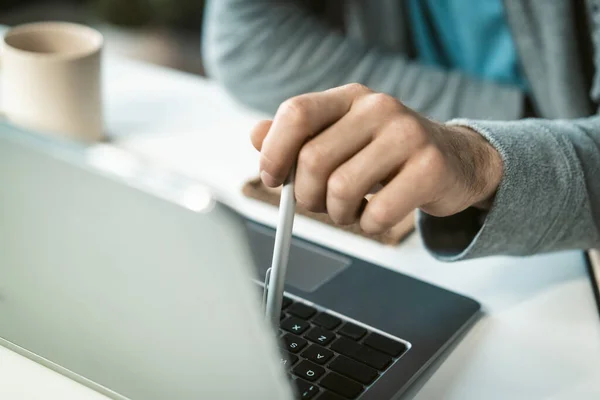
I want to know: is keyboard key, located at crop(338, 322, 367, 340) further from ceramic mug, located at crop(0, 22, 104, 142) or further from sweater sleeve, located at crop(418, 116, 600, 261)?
ceramic mug, located at crop(0, 22, 104, 142)

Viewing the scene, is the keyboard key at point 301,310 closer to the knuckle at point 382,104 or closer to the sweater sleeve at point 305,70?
the knuckle at point 382,104

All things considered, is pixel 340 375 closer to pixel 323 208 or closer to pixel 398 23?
pixel 323 208

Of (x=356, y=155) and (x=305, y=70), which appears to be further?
(x=305, y=70)

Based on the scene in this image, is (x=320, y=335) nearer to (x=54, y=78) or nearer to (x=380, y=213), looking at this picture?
(x=380, y=213)

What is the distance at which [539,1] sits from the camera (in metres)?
0.86

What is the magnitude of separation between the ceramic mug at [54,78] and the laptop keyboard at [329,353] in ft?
1.12

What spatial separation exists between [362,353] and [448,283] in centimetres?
15

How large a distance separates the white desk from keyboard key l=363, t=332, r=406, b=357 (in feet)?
0.09

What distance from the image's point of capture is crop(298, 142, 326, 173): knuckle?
1.40ft

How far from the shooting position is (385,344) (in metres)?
0.50

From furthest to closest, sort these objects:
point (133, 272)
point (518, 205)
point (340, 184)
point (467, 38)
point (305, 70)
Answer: point (467, 38)
point (305, 70)
point (518, 205)
point (340, 184)
point (133, 272)

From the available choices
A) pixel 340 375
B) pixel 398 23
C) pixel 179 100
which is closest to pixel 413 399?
pixel 340 375

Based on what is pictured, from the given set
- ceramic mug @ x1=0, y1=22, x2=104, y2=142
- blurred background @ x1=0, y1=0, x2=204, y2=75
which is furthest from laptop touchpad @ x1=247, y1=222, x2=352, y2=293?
blurred background @ x1=0, y1=0, x2=204, y2=75

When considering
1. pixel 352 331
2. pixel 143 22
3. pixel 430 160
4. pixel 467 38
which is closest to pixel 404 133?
pixel 430 160
